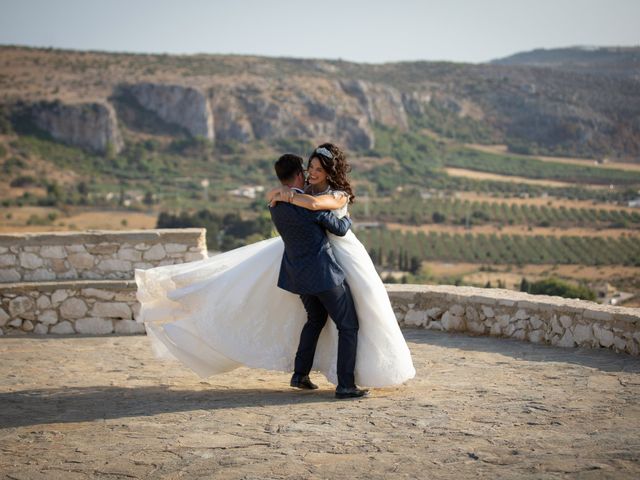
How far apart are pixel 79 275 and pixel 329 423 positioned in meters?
5.75

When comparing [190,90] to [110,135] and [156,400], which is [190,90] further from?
[156,400]

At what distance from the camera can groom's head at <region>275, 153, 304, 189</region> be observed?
6196 millimetres

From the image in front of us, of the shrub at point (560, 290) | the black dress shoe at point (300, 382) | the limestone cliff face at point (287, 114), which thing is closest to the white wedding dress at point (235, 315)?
the black dress shoe at point (300, 382)

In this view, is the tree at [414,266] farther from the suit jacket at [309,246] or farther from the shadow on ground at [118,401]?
the suit jacket at [309,246]

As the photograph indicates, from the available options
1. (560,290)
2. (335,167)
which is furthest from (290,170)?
(560,290)

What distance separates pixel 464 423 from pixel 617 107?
56185mm

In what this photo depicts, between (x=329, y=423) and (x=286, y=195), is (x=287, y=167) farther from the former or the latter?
(x=329, y=423)

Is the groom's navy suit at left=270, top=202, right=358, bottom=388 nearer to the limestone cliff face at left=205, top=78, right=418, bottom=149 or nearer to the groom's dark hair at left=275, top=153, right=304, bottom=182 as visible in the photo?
the groom's dark hair at left=275, top=153, right=304, bottom=182

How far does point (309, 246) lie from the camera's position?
20.0 feet

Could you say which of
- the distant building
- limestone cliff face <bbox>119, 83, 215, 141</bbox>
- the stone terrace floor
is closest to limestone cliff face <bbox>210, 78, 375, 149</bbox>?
limestone cliff face <bbox>119, 83, 215, 141</bbox>

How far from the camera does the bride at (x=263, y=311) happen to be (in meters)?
6.20

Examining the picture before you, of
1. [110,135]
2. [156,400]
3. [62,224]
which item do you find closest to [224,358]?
[156,400]

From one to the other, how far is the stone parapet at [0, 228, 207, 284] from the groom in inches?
171

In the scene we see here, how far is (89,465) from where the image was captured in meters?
4.71
